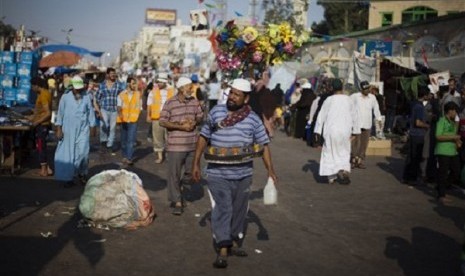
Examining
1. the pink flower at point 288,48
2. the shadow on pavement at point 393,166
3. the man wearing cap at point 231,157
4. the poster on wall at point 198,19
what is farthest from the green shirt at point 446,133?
the poster on wall at point 198,19

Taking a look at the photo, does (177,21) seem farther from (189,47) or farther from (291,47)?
(291,47)

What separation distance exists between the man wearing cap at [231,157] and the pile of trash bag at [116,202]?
155 cm

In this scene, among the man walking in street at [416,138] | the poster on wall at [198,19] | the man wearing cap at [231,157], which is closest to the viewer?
the man wearing cap at [231,157]

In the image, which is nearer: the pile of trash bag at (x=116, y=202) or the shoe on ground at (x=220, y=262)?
the shoe on ground at (x=220, y=262)

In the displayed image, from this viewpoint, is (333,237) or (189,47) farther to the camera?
(189,47)

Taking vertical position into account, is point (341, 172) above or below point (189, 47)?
below

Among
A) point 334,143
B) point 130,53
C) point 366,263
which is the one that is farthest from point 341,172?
point 130,53

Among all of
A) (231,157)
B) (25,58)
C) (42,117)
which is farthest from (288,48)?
(25,58)

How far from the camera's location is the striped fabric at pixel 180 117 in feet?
26.6

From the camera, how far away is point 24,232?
6801 millimetres

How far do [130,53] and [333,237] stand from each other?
15277cm

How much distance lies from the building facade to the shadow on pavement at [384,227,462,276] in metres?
27.9

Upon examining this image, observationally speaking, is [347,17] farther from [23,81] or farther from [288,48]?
[288,48]

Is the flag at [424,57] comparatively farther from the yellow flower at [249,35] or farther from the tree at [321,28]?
the tree at [321,28]
